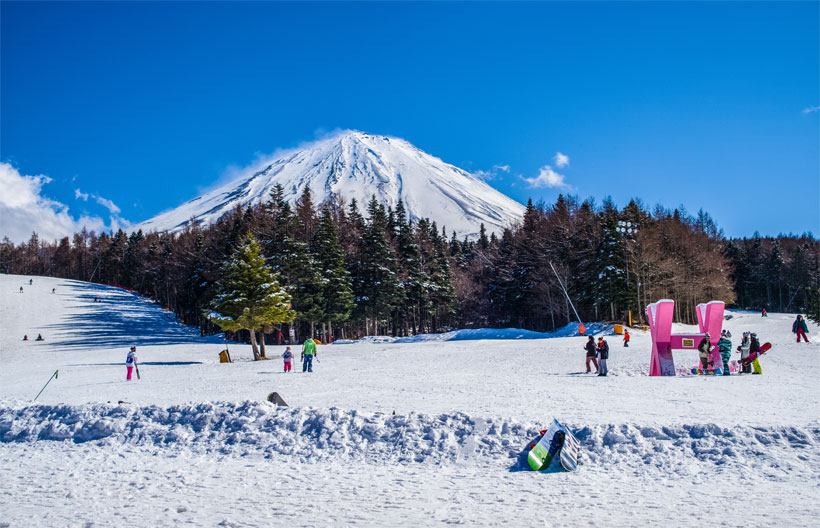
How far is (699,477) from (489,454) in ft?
10.4

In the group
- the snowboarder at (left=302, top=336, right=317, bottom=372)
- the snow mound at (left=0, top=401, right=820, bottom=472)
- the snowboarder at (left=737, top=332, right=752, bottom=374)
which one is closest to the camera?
the snow mound at (left=0, top=401, right=820, bottom=472)

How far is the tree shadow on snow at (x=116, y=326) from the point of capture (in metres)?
44.2

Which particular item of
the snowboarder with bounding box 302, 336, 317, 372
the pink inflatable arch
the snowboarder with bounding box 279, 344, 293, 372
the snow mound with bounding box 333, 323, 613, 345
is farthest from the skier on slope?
the snow mound with bounding box 333, 323, 613, 345

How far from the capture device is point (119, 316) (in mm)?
60312

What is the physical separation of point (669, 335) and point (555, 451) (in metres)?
12.6

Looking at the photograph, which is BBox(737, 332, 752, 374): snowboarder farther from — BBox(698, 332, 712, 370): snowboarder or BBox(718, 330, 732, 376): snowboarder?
BBox(698, 332, 712, 370): snowboarder

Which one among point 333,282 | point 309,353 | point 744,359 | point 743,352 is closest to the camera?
point 744,359

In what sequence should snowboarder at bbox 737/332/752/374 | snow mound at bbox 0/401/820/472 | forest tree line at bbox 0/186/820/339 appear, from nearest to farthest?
snow mound at bbox 0/401/820/472
snowboarder at bbox 737/332/752/374
forest tree line at bbox 0/186/820/339

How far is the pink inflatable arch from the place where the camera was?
18266mm

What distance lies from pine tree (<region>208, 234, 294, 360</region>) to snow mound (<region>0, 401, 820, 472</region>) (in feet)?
61.1

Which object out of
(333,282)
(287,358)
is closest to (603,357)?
(287,358)

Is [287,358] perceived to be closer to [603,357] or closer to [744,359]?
[603,357]

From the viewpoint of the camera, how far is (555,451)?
27.0 ft

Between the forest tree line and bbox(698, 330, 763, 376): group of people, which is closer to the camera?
bbox(698, 330, 763, 376): group of people
